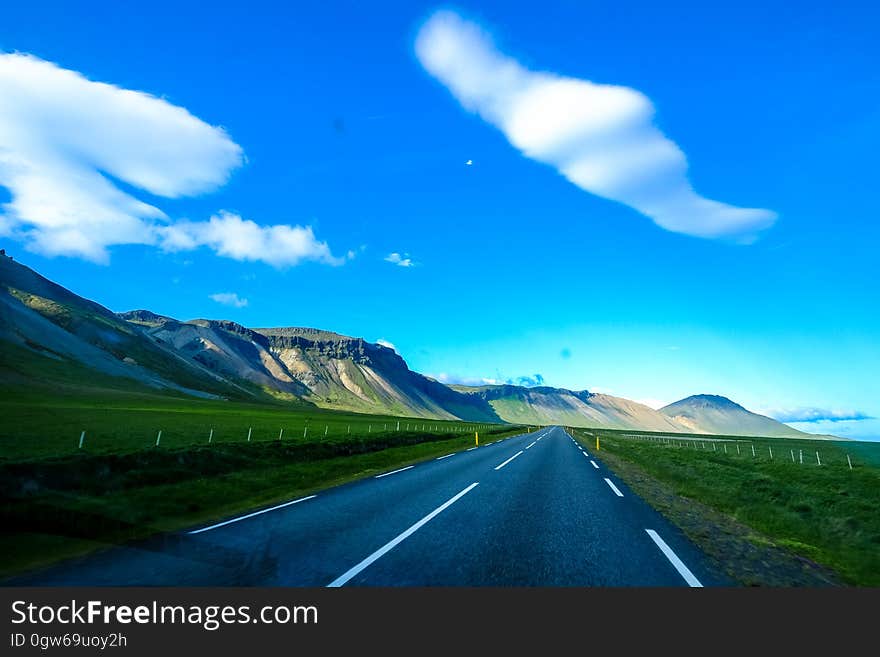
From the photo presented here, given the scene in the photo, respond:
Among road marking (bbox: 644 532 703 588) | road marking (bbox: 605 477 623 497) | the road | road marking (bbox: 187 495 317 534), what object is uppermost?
road marking (bbox: 605 477 623 497)

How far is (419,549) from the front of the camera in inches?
308

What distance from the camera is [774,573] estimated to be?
7.12 metres

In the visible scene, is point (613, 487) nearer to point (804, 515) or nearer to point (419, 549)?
point (804, 515)

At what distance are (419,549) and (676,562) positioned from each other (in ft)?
13.1

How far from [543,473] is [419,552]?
13.3 meters

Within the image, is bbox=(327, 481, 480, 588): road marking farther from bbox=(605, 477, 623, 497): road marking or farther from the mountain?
the mountain

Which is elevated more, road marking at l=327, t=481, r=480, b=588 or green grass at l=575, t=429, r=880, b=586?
green grass at l=575, t=429, r=880, b=586

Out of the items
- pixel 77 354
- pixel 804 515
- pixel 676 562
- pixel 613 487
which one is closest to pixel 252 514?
pixel 676 562

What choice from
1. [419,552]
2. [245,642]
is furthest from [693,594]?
[245,642]

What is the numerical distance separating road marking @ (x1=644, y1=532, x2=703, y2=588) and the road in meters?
0.02

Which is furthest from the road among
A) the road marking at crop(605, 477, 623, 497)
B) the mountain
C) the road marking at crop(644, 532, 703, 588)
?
the mountain

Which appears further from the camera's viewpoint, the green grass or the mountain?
the mountain

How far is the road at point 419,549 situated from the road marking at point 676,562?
2 cm

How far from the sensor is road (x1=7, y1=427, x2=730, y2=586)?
21.2 ft
